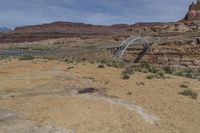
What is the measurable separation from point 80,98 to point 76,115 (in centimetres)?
206

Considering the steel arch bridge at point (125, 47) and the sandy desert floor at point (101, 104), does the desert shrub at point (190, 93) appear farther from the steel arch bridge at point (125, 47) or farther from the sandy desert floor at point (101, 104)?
the steel arch bridge at point (125, 47)

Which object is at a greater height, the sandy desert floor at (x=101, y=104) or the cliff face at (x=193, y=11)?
the cliff face at (x=193, y=11)

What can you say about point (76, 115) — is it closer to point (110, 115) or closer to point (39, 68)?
point (110, 115)

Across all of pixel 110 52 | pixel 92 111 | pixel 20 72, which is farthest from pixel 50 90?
pixel 110 52

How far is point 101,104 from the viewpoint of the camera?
1579 cm

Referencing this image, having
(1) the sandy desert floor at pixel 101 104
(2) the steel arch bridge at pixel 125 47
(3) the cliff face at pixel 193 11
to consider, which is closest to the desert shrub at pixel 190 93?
(1) the sandy desert floor at pixel 101 104

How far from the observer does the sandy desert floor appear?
1418cm

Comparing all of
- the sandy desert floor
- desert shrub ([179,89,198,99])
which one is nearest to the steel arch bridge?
the sandy desert floor

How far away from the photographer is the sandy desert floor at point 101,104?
14.2 metres

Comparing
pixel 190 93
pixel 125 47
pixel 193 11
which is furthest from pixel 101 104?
pixel 193 11

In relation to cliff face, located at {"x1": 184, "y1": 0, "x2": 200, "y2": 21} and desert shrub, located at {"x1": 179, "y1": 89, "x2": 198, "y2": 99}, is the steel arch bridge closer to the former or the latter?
cliff face, located at {"x1": 184, "y1": 0, "x2": 200, "y2": 21}

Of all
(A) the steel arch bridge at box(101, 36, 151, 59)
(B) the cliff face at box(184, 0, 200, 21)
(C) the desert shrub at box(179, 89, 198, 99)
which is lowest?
(A) the steel arch bridge at box(101, 36, 151, 59)

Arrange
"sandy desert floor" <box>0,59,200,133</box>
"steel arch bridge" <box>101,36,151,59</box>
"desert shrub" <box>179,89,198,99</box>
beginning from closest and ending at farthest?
"sandy desert floor" <box>0,59,200,133</box>
"desert shrub" <box>179,89,198,99</box>
"steel arch bridge" <box>101,36,151,59</box>

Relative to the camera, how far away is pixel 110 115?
14953 mm
